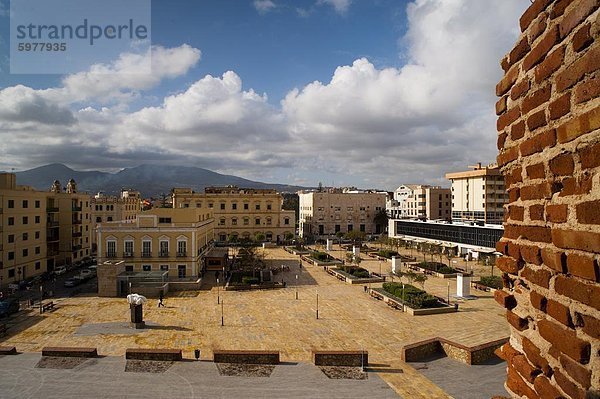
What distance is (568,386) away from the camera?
213cm

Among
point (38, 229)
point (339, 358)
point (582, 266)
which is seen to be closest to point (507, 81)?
point (582, 266)

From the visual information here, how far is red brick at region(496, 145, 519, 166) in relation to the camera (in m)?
2.69

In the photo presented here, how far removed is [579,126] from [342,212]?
72.7 meters

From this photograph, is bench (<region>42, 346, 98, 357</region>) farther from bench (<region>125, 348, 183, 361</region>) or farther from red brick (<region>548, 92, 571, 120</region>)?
red brick (<region>548, 92, 571, 120</region>)

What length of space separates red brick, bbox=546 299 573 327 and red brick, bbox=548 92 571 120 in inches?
40.0

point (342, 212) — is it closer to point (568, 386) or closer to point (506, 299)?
point (506, 299)

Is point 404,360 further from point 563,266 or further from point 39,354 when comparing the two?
point 563,266

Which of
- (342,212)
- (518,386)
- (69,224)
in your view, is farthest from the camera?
(342,212)

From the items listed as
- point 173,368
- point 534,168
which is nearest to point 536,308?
point 534,168

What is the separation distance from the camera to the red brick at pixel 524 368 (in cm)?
254

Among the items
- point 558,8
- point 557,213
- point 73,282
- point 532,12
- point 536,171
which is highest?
point 532,12

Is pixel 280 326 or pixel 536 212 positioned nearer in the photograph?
pixel 536 212

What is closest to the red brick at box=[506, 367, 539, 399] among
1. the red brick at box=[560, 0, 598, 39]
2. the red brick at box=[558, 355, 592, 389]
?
the red brick at box=[558, 355, 592, 389]

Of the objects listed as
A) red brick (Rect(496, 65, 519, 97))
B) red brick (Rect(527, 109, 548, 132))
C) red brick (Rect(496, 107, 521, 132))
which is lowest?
red brick (Rect(527, 109, 548, 132))
